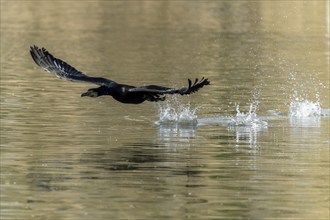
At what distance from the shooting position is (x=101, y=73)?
123ft

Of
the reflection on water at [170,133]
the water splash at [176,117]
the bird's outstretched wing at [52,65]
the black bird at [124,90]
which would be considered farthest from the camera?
the water splash at [176,117]

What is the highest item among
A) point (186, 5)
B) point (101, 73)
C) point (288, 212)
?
point (186, 5)

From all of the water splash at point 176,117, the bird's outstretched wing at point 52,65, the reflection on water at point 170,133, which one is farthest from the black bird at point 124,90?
the water splash at point 176,117

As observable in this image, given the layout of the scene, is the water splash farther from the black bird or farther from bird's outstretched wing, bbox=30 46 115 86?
the black bird

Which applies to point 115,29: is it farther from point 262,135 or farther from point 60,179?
point 60,179

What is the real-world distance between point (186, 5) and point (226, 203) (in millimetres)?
58612

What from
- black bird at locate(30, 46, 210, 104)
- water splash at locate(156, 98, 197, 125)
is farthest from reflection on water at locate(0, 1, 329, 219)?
black bird at locate(30, 46, 210, 104)

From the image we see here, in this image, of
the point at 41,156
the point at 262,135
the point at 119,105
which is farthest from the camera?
the point at 119,105

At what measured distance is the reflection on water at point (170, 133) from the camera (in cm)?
1786

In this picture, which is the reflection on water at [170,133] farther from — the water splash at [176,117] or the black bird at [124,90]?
the black bird at [124,90]

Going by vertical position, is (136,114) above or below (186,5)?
below

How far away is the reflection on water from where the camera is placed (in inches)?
703

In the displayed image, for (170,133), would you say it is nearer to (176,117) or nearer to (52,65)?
(176,117)

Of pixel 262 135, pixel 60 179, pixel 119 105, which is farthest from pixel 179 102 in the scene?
pixel 60 179
